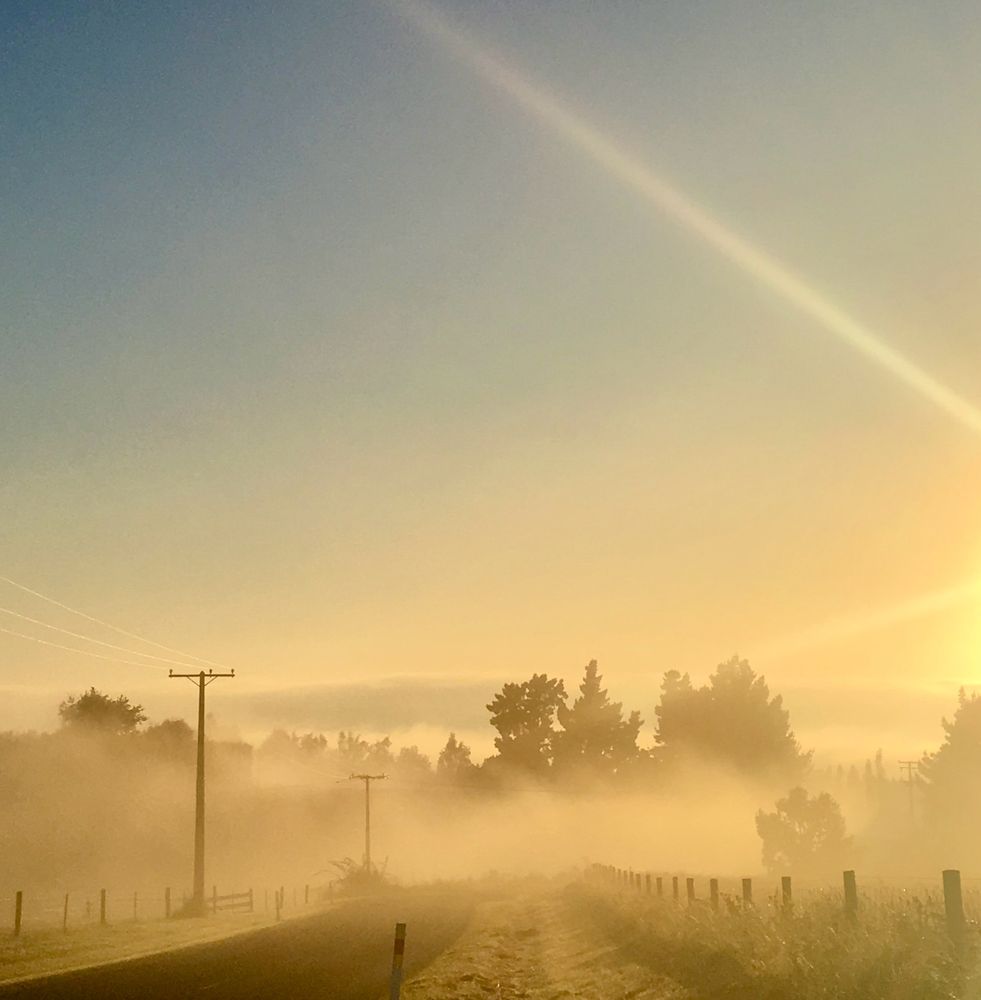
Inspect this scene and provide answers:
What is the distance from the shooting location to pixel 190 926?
1704 inches

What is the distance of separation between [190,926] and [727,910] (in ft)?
83.3

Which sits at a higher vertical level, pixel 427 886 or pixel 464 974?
pixel 464 974

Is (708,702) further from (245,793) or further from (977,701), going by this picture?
(245,793)

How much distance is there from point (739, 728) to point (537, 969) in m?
Answer: 95.8

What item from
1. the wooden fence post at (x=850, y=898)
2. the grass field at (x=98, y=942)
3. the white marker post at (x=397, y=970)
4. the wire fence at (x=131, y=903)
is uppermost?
the wooden fence post at (x=850, y=898)

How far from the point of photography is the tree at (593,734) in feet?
419

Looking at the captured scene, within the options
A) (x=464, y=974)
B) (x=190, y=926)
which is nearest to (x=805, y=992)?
(x=464, y=974)

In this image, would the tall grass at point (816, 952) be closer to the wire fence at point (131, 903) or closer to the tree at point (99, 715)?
the wire fence at point (131, 903)

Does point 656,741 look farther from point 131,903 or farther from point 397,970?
point 397,970

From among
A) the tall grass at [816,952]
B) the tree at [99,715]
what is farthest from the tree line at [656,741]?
the tall grass at [816,952]

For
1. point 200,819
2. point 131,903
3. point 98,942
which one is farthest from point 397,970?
point 131,903

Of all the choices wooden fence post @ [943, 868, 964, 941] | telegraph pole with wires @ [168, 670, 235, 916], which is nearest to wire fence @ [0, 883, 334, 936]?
telegraph pole with wires @ [168, 670, 235, 916]

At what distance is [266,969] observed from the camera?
24047 mm

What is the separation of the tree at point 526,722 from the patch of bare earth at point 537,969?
87.9 m
